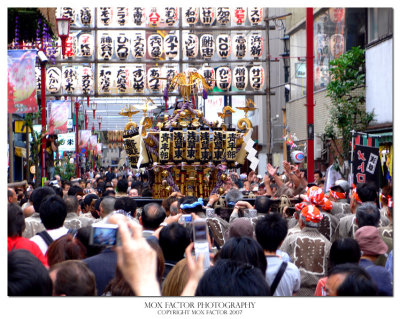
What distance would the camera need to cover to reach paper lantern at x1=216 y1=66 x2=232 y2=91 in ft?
89.9

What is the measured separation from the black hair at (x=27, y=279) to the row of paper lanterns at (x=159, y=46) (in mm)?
24269

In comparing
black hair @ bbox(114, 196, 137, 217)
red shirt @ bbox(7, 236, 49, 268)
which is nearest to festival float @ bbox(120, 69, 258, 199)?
black hair @ bbox(114, 196, 137, 217)

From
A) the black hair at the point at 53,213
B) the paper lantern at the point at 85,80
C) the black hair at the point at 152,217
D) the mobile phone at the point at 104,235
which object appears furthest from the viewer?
the paper lantern at the point at 85,80

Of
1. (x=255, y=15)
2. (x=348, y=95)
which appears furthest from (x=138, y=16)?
(x=348, y=95)

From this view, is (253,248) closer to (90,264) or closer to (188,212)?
(90,264)

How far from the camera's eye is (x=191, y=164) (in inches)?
590

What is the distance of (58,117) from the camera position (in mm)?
21797

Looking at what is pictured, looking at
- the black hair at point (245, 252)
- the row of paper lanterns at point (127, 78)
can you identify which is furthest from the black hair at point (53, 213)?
the row of paper lanterns at point (127, 78)

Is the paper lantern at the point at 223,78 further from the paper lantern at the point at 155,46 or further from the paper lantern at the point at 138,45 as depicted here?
the paper lantern at the point at 138,45

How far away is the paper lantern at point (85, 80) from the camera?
27216 mm

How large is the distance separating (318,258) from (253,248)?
197 cm

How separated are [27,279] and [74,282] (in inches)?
15.6

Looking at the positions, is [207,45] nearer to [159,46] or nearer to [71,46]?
[159,46]

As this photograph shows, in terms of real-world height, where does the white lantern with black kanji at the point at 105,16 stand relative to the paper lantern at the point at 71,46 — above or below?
above
